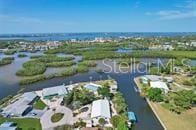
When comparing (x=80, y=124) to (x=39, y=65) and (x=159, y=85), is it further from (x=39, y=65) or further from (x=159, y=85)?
(x=39, y=65)

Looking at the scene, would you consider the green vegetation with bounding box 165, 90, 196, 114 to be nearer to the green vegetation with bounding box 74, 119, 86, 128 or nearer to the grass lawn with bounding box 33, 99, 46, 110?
the green vegetation with bounding box 74, 119, 86, 128

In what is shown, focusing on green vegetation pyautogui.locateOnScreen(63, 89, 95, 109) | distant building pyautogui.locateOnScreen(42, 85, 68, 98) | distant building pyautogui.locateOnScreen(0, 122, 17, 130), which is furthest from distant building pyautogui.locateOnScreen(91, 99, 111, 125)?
distant building pyautogui.locateOnScreen(0, 122, 17, 130)

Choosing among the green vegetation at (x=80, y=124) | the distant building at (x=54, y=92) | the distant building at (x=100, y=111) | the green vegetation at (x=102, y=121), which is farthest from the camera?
the distant building at (x=54, y=92)

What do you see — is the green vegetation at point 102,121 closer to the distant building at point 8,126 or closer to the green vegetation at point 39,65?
the distant building at point 8,126

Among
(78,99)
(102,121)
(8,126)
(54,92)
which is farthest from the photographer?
(54,92)

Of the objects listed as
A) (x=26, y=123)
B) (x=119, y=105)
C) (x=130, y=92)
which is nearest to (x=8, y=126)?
(x=26, y=123)

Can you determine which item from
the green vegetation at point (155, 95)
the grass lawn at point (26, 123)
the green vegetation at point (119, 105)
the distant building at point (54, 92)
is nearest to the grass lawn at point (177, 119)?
the green vegetation at point (155, 95)

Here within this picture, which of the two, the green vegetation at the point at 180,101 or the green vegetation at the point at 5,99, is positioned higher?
the green vegetation at the point at 180,101
